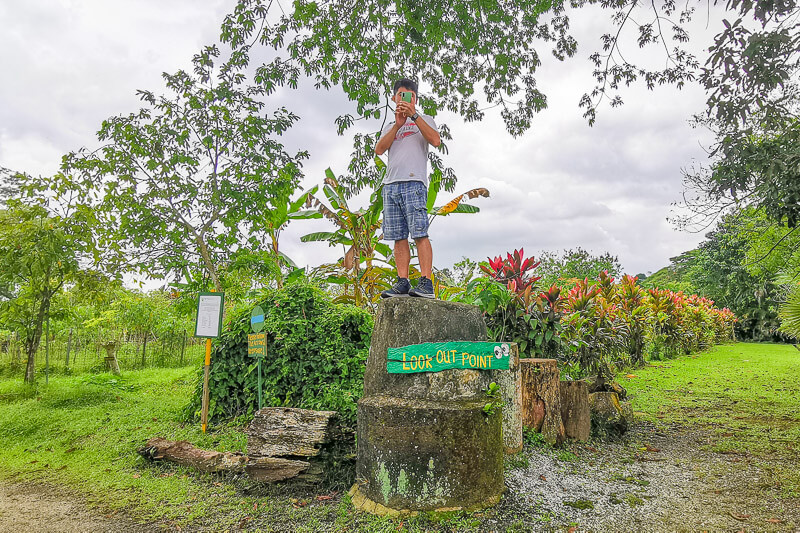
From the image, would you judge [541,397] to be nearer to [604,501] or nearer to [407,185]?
[604,501]

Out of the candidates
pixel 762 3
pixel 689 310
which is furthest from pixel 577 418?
pixel 689 310

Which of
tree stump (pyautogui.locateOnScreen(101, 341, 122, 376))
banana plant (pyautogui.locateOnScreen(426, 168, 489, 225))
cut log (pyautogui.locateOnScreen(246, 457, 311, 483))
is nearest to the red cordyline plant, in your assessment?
banana plant (pyautogui.locateOnScreen(426, 168, 489, 225))

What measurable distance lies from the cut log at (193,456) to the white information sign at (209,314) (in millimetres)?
1084

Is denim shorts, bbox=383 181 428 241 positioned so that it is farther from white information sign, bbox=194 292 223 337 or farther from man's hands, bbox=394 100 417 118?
white information sign, bbox=194 292 223 337

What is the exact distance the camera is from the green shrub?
433cm

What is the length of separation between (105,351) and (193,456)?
944 centimetres

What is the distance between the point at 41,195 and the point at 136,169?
1.83 meters

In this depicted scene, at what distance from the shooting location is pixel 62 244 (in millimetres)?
6332

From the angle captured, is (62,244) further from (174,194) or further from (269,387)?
(269,387)

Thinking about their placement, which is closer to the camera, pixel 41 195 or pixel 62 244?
pixel 62 244

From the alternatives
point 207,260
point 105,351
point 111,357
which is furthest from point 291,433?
point 105,351

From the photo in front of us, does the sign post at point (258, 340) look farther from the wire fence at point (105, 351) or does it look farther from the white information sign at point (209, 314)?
the wire fence at point (105, 351)

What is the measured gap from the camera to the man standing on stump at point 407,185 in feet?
10.9

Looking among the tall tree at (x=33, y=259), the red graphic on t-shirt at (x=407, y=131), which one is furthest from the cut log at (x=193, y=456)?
the tall tree at (x=33, y=259)
